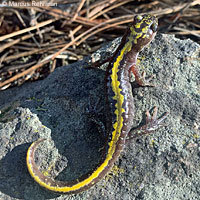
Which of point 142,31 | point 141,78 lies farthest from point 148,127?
point 142,31

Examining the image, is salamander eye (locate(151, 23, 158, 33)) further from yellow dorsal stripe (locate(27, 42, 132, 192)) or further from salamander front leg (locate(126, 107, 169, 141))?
salamander front leg (locate(126, 107, 169, 141))

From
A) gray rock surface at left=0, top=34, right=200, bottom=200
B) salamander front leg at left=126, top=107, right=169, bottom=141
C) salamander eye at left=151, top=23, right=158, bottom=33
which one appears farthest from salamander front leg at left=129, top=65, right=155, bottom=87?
salamander eye at left=151, top=23, right=158, bottom=33

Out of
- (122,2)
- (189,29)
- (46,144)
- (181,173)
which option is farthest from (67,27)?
(181,173)

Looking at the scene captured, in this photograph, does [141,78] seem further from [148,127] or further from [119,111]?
[148,127]

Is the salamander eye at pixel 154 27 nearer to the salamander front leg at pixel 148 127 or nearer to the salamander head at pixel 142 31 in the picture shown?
the salamander head at pixel 142 31

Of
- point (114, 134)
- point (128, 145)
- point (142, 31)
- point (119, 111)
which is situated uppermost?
point (142, 31)

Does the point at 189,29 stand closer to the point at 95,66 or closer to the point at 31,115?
the point at 95,66
